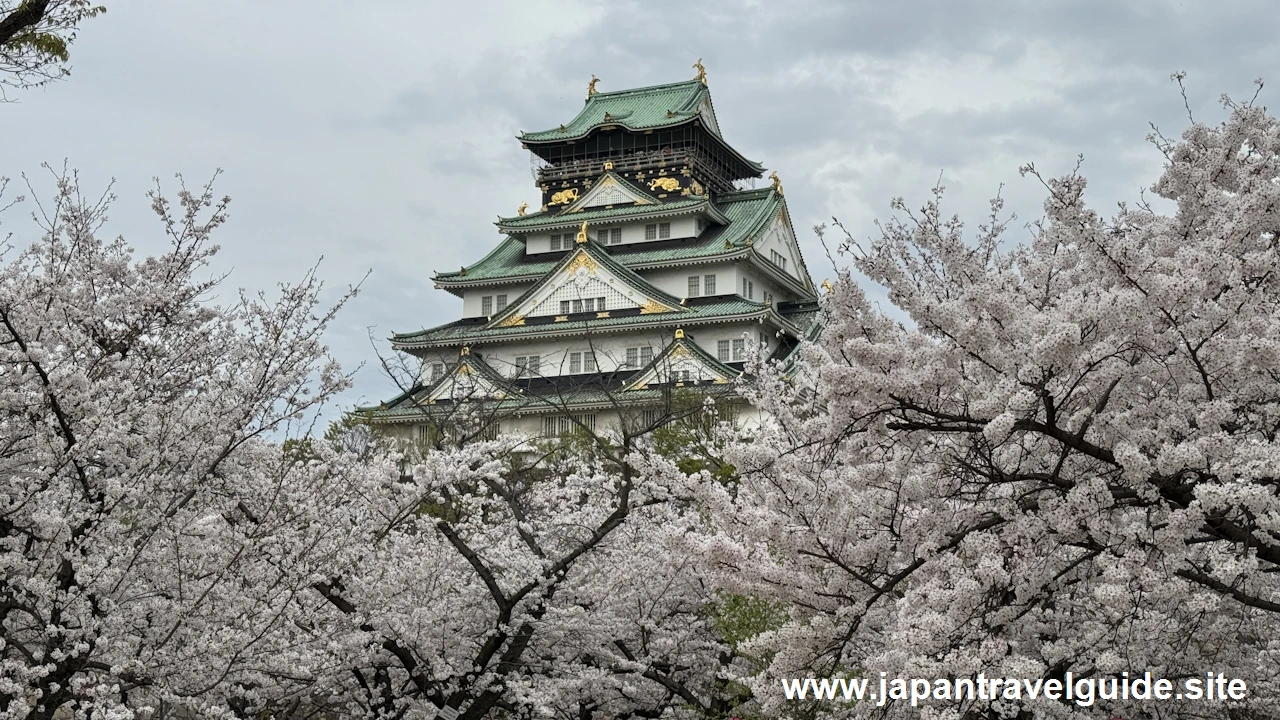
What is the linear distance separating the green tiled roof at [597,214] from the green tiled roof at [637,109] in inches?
159

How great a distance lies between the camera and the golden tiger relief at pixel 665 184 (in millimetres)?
44969

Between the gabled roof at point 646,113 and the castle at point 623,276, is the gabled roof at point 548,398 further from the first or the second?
the gabled roof at point 646,113

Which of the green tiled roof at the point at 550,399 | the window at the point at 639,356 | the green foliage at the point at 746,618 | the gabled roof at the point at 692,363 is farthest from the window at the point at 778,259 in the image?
the green foliage at the point at 746,618

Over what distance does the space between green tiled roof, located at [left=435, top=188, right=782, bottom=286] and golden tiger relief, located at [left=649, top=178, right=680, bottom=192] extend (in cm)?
210

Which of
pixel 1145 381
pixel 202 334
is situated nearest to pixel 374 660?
pixel 202 334

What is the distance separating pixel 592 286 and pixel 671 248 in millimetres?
3887

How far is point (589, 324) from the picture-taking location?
39.3 m

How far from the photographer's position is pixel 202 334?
959 centimetres

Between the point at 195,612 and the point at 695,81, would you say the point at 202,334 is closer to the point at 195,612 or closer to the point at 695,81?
the point at 195,612

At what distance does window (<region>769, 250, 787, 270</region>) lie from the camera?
44169 millimetres

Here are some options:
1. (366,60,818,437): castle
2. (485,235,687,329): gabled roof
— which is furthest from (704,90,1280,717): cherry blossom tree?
(485,235,687,329): gabled roof

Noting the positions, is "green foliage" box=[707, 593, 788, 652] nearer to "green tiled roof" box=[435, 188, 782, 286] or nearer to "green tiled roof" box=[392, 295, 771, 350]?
"green tiled roof" box=[392, 295, 771, 350]

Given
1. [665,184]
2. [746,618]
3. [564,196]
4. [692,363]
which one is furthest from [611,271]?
[746,618]

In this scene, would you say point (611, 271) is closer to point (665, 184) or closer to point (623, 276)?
point (623, 276)
